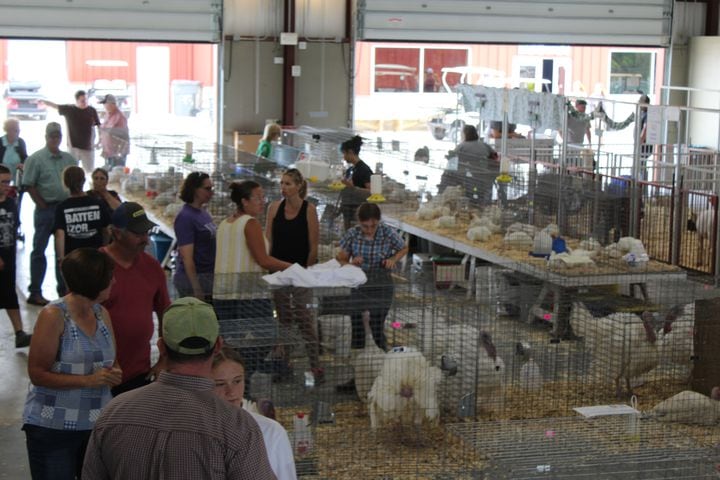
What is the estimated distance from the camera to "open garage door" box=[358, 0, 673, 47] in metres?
17.7

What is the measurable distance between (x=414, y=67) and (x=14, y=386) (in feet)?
56.9

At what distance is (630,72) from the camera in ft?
74.3

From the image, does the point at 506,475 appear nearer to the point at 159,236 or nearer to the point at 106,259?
the point at 106,259

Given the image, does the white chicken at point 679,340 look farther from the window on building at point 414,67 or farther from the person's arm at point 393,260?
the window on building at point 414,67

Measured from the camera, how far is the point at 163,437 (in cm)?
282

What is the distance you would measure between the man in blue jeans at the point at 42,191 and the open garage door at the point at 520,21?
8372 mm

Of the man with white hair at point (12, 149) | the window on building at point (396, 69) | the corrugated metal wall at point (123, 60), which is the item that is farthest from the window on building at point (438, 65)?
the man with white hair at point (12, 149)

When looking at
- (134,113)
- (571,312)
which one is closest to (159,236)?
(571,312)

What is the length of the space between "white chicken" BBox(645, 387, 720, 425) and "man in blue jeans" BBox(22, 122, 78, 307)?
584cm

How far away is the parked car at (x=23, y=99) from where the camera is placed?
75.2 feet

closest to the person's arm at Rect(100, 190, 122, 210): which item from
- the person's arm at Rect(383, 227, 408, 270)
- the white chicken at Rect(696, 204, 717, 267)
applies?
the person's arm at Rect(383, 227, 408, 270)

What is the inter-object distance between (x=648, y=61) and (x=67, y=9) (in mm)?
11320

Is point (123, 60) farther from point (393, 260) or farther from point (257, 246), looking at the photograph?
point (257, 246)

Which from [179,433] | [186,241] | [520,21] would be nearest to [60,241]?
[186,241]
